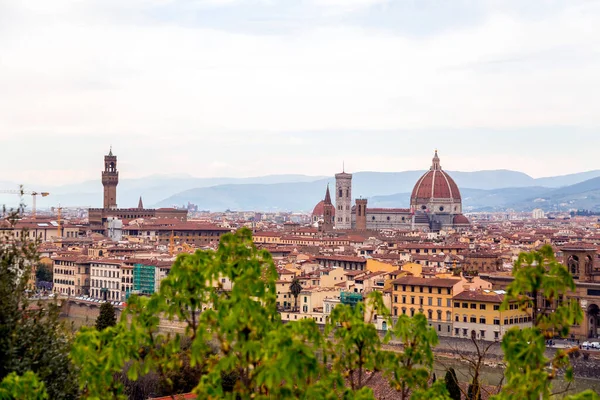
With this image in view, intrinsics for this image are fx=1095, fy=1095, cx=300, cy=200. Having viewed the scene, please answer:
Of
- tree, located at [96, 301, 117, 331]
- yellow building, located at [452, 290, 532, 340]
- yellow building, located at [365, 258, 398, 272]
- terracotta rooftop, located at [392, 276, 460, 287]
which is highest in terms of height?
yellow building, located at [365, 258, 398, 272]

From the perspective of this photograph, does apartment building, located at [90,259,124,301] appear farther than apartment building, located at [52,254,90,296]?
No

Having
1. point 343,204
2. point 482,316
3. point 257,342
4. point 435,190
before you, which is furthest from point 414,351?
point 435,190

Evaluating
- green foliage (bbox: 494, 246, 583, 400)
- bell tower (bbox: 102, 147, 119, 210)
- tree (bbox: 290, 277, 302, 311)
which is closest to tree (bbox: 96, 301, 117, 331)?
tree (bbox: 290, 277, 302, 311)

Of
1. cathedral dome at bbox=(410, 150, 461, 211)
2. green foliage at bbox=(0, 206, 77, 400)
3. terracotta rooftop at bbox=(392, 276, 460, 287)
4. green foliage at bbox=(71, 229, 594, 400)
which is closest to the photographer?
green foliage at bbox=(71, 229, 594, 400)

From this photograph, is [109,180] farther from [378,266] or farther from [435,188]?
[378,266]

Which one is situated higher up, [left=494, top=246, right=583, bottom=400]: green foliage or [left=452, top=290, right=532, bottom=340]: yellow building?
[left=494, top=246, right=583, bottom=400]: green foliage

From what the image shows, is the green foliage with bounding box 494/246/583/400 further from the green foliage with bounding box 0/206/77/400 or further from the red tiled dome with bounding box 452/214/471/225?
the red tiled dome with bounding box 452/214/471/225

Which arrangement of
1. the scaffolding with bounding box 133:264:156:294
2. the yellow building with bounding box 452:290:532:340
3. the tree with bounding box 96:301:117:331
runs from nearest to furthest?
the tree with bounding box 96:301:117:331 < the yellow building with bounding box 452:290:532:340 < the scaffolding with bounding box 133:264:156:294
